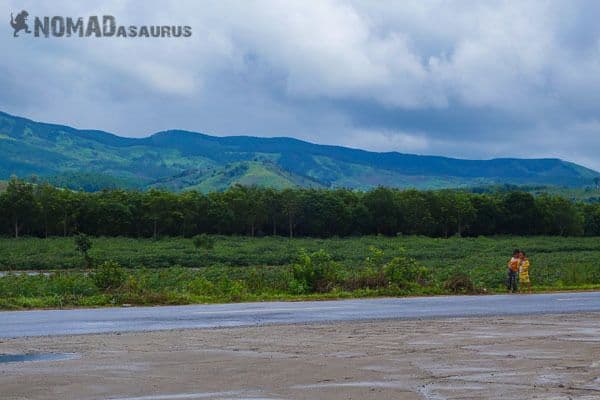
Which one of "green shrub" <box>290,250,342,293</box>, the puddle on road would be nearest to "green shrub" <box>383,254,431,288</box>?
"green shrub" <box>290,250,342,293</box>

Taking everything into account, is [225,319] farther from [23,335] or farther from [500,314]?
[500,314]

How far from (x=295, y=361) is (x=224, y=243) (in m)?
87.1

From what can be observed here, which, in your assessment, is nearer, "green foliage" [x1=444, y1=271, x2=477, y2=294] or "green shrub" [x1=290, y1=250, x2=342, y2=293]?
"green shrub" [x1=290, y1=250, x2=342, y2=293]

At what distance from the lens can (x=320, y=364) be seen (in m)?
12.6

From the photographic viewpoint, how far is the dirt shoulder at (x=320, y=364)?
33.7 ft

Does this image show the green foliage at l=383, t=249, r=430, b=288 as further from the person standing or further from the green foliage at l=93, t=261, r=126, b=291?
the green foliage at l=93, t=261, r=126, b=291

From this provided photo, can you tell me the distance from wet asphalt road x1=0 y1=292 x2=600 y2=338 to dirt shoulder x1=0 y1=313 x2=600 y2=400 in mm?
2083

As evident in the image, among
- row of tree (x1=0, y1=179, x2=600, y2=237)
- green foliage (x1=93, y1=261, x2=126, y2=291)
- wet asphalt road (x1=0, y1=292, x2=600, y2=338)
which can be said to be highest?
row of tree (x1=0, y1=179, x2=600, y2=237)

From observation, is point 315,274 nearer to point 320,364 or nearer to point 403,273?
point 403,273

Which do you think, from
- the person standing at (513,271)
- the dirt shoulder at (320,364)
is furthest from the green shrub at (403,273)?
the dirt shoulder at (320,364)

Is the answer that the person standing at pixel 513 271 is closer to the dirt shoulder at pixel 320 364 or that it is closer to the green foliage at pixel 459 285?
the green foliage at pixel 459 285

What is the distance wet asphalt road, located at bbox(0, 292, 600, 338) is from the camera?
1966 cm

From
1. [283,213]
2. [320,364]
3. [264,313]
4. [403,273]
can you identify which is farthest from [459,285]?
[283,213]

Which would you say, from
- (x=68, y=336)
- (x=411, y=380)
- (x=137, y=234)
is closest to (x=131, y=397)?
(x=411, y=380)
